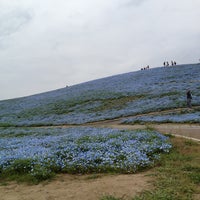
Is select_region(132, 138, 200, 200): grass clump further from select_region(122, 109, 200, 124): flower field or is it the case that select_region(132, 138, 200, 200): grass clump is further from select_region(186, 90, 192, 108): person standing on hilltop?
select_region(186, 90, 192, 108): person standing on hilltop

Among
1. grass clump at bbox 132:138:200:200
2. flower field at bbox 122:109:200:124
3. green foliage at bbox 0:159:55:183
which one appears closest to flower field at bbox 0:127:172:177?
green foliage at bbox 0:159:55:183

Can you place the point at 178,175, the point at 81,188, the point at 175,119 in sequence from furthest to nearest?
the point at 175,119 → the point at 178,175 → the point at 81,188

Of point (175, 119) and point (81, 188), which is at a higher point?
point (81, 188)

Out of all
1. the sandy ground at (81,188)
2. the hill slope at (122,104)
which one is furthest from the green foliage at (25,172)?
the hill slope at (122,104)

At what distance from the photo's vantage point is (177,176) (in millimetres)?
8289

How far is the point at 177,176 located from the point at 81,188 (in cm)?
283

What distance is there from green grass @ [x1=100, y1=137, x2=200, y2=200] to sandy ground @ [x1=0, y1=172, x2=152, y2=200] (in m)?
0.34

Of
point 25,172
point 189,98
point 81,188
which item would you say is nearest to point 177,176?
point 81,188

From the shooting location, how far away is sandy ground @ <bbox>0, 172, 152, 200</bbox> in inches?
289

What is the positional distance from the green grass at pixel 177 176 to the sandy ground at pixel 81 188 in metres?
0.34

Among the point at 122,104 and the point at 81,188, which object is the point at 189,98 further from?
the point at 81,188

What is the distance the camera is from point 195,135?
50.4ft

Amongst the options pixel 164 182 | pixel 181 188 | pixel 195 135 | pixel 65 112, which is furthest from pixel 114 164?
pixel 65 112

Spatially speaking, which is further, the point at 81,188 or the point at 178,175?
the point at 178,175
